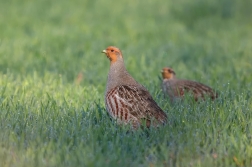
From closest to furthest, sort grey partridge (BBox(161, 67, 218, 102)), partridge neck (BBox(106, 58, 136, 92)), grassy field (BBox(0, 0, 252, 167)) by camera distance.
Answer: grassy field (BBox(0, 0, 252, 167)) → partridge neck (BBox(106, 58, 136, 92)) → grey partridge (BBox(161, 67, 218, 102))

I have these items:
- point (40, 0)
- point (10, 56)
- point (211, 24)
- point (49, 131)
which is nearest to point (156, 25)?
point (211, 24)

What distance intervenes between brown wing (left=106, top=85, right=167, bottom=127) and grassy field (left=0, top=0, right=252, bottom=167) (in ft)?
0.58

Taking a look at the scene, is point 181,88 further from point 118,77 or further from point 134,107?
point 134,107

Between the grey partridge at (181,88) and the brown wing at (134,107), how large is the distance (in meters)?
1.56

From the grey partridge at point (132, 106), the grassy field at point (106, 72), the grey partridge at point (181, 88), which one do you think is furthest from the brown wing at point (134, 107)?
the grey partridge at point (181, 88)

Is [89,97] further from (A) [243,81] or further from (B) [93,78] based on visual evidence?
(A) [243,81]

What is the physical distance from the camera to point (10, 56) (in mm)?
10734

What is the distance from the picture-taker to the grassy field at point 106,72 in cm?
537

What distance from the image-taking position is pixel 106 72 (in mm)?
10164

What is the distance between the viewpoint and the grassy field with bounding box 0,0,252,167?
17.6 feet

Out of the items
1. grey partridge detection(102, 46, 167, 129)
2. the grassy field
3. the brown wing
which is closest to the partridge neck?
grey partridge detection(102, 46, 167, 129)

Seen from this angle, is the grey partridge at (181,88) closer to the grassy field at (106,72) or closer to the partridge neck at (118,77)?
the grassy field at (106,72)

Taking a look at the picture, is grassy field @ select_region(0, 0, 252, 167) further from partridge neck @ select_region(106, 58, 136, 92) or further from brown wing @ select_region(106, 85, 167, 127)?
partridge neck @ select_region(106, 58, 136, 92)

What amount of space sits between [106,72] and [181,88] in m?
2.10
